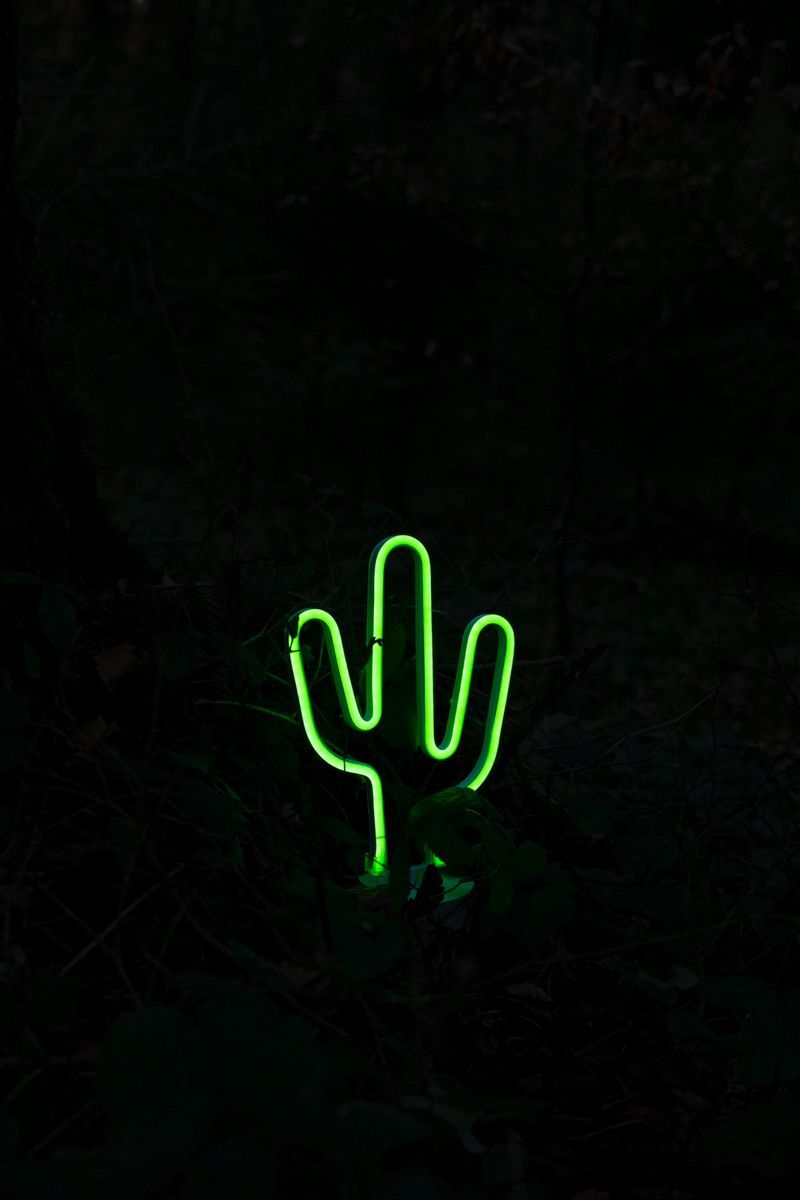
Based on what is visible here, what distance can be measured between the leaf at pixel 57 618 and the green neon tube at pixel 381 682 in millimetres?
571

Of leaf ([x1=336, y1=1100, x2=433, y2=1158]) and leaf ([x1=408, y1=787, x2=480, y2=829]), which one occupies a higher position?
leaf ([x1=336, y1=1100, x2=433, y2=1158])

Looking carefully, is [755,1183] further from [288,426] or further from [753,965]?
[288,426]

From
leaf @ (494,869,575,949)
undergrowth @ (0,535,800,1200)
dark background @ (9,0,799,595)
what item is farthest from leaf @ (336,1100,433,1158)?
dark background @ (9,0,799,595)

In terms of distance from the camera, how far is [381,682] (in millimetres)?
2551

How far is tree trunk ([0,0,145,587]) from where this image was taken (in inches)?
87.9

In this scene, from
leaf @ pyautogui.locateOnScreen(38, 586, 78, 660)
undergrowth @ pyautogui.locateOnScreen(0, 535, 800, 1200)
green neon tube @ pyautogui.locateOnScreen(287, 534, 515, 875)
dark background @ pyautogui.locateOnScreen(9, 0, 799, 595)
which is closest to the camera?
undergrowth @ pyautogui.locateOnScreen(0, 535, 800, 1200)

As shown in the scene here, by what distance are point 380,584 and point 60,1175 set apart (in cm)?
151

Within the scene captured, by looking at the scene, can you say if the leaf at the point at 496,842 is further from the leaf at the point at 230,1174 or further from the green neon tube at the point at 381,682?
the leaf at the point at 230,1174

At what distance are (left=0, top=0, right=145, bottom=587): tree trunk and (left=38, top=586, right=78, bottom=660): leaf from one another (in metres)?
0.26

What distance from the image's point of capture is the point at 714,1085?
2260 millimetres

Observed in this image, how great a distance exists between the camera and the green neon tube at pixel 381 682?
242 cm

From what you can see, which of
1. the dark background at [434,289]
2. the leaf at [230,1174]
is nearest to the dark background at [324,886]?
the leaf at [230,1174]

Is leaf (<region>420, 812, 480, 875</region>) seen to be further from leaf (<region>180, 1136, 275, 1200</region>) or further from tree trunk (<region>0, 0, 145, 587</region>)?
leaf (<region>180, 1136, 275, 1200</region>)

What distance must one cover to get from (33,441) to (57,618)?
56cm
